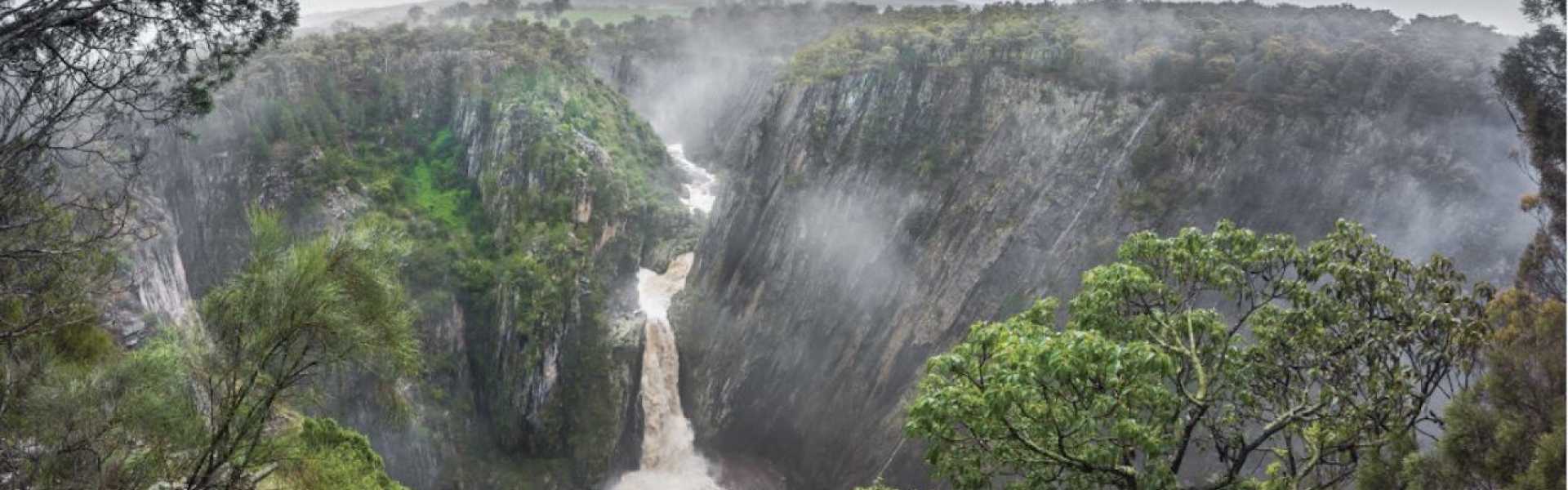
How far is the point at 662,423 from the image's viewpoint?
42125 millimetres

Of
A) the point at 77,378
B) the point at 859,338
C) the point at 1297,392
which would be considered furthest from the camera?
the point at 859,338

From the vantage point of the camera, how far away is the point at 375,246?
1170cm

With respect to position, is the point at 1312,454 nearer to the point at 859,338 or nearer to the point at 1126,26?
the point at 859,338

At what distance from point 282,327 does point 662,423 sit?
3227cm

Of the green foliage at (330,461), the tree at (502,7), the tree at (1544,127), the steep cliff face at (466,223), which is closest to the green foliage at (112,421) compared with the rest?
the green foliage at (330,461)

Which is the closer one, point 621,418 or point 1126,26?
point 621,418

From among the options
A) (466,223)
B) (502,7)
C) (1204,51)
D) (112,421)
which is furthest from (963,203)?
(502,7)

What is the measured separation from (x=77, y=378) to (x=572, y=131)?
1512 inches

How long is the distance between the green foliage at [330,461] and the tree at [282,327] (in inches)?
27.4

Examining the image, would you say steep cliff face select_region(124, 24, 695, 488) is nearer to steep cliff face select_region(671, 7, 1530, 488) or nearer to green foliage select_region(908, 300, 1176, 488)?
steep cliff face select_region(671, 7, 1530, 488)

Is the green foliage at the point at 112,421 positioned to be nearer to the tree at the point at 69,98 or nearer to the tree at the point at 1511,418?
the tree at the point at 69,98

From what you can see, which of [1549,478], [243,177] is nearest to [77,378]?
[1549,478]

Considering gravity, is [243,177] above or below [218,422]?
below

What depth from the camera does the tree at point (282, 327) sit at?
35.3 feet
